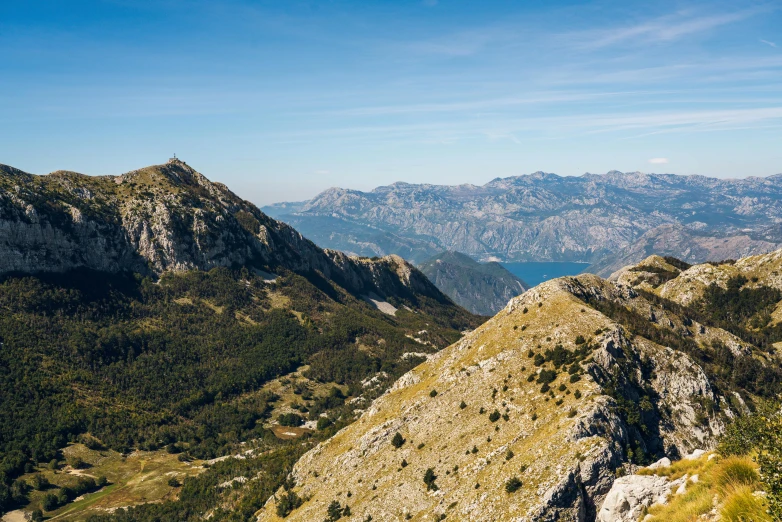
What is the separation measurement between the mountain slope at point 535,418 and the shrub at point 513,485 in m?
0.18

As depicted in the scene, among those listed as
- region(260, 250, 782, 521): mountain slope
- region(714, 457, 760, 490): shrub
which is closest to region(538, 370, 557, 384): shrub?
region(260, 250, 782, 521): mountain slope

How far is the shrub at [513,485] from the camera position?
83.6m

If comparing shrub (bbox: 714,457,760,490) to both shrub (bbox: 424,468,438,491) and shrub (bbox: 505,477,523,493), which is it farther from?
shrub (bbox: 424,468,438,491)

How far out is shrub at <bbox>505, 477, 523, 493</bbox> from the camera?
83.6 m

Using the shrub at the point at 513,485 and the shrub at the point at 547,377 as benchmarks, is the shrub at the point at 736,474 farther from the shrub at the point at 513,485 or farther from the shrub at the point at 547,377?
the shrub at the point at 547,377

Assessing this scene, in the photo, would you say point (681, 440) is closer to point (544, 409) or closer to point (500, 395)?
point (544, 409)

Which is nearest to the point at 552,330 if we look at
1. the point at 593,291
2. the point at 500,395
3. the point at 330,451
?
the point at 500,395

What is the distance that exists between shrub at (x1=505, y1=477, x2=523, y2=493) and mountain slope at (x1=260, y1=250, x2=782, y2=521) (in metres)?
0.18

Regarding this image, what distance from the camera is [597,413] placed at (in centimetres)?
9062

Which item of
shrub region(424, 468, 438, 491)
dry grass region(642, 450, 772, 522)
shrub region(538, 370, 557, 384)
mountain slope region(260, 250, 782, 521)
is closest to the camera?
dry grass region(642, 450, 772, 522)

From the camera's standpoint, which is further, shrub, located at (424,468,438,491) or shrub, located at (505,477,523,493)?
shrub, located at (424,468,438,491)

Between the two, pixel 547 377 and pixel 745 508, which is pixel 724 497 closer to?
pixel 745 508

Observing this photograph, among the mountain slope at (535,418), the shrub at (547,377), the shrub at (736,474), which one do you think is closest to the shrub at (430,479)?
the mountain slope at (535,418)

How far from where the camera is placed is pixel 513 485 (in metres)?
84.0
